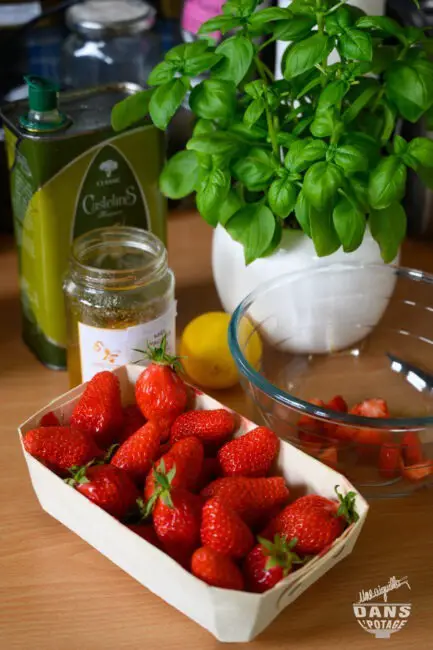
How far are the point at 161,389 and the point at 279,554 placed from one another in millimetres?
219

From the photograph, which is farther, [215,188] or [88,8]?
[88,8]

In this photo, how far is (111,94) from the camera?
1116 millimetres

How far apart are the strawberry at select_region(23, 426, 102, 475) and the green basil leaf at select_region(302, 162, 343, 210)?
0.32 m

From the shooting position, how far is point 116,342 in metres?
0.99

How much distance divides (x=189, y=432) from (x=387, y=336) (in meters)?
0.37

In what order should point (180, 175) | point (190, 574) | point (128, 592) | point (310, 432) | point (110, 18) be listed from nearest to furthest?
point (190, 574)
point (128, 592)
point (310, 432)
point (180, 175)
point (110, 18)

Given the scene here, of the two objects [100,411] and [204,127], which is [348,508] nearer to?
[100,411]

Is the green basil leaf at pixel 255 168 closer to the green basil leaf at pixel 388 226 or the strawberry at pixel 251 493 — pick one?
the green basil leaf at pixel 388 226

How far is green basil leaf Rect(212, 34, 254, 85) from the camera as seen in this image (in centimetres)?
97

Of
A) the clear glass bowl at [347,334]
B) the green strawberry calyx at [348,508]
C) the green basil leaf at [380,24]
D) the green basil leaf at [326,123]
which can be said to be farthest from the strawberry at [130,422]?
the green basil leaf at [380,24]

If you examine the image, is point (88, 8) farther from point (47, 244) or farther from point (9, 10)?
point (47, 244)

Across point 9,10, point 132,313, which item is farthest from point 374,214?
point 9,10

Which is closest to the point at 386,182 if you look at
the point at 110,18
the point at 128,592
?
the point at 128,592

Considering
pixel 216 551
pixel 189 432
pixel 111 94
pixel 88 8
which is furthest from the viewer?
pixel 88 8
